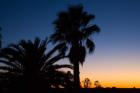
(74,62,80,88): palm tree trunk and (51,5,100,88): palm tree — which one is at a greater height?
(51,5,100,88): palm tree

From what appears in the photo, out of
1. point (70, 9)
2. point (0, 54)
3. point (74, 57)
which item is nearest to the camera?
point (0, 54)

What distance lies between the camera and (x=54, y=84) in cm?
Result: 2477

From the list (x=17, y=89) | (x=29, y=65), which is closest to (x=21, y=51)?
(x=29, y=65)

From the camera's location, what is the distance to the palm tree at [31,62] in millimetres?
24516

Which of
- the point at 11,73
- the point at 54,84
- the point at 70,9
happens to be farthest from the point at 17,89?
the point at 70,9

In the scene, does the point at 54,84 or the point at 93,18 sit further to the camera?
the point at 93,18

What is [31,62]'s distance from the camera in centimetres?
2466

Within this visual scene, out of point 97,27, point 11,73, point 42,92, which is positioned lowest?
point 42,92

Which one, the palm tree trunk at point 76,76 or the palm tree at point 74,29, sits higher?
the palm tree at point 74,29

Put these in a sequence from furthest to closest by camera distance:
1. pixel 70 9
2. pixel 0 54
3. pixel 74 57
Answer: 1. pixel 70 9
2. pixel 74 57
3. pixel 0 54

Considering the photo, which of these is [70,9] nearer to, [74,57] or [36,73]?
[74,57]

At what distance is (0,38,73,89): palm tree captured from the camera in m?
24.5

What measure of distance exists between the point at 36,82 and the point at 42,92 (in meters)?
0.93

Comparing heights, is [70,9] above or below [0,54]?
above
